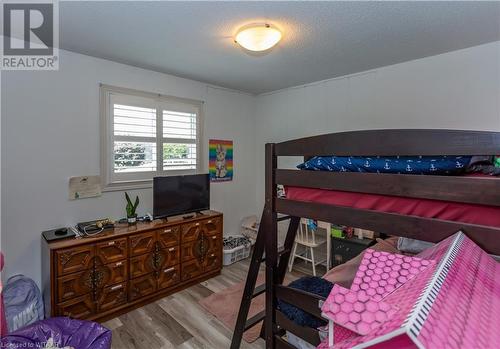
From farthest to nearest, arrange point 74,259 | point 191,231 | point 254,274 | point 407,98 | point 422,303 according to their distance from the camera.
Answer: point 191,231
point 407,98
point 74,259
point 254,274
point 422,303

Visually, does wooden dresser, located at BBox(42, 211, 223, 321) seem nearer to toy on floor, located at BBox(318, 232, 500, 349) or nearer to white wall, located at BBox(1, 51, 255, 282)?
white wall, located at BBox(1, 51, 255, 282)

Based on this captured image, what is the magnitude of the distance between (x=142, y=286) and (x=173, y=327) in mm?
582

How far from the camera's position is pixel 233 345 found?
196 cm

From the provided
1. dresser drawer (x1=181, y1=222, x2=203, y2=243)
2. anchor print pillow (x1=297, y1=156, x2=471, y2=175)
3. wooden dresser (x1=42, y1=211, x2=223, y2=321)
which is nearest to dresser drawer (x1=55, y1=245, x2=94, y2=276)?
wooden dresser (x1=42, y1=211, x2=223, y2=321)

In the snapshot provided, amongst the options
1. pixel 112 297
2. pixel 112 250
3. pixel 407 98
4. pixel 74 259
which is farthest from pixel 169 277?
pixel 407 98

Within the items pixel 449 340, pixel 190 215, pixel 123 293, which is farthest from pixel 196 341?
pixel 449 340

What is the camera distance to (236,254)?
369cm

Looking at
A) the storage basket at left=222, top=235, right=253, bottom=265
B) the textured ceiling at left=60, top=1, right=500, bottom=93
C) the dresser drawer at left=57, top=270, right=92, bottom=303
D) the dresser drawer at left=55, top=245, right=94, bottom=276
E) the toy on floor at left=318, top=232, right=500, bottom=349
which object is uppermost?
the textured ceiling at left=60, top=1, right=500, bottom=93

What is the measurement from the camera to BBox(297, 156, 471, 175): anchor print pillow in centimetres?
109

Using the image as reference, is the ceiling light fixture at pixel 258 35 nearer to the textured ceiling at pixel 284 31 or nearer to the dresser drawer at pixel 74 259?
the textured ceiling at pixel 284 31

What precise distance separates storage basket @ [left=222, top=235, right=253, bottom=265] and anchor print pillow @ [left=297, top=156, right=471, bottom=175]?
251 cm

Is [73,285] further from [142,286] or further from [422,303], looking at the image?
[422,303]

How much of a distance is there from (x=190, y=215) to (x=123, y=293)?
1.08 meters

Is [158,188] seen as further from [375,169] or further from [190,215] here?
[375,169]
